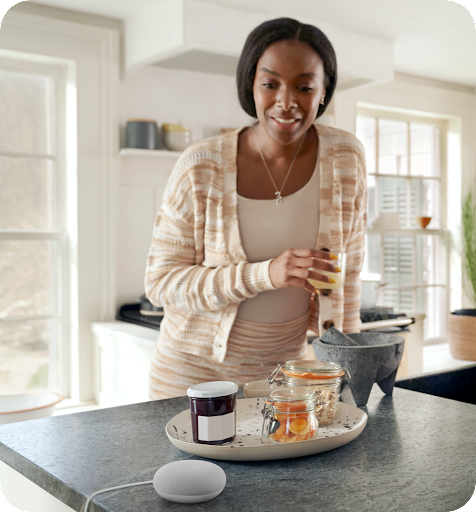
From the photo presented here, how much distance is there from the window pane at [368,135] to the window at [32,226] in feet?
7.25

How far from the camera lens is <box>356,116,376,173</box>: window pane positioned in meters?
4.43

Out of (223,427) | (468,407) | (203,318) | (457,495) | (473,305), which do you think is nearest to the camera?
(457,495)

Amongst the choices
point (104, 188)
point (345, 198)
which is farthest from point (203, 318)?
point (104, 188)

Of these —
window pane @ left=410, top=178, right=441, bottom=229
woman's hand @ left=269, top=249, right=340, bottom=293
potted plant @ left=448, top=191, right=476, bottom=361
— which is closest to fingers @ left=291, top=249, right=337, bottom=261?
woman's hand @ left=269, top=249, right=340, bottom=293

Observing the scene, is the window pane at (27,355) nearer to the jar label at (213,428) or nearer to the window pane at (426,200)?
the jar label at (213,428)

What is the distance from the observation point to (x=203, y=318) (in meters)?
1.39

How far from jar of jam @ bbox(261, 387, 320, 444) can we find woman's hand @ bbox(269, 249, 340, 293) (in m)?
0.40

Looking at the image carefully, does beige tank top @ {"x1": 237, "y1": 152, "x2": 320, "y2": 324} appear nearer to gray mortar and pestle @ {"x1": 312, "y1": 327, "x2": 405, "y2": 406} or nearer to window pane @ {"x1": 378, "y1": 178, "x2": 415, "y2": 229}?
gray mortar and pestle @ {"x1": 312, "y1": 327, "x2": 405, "y2": 406}

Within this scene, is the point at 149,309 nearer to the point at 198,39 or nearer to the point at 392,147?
the point at 198,39

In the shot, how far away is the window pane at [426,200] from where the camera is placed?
4758mm

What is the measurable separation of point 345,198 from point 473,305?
3.88m

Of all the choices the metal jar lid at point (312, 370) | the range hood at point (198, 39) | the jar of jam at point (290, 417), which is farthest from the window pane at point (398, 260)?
the jar of jam at point (290, 417)

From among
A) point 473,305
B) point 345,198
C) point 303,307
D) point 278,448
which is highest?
point 345,198

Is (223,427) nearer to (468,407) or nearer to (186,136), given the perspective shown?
(468,407)
